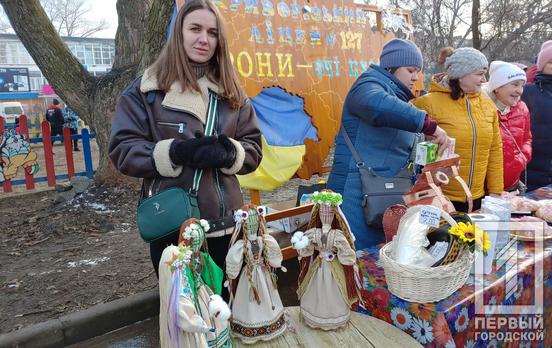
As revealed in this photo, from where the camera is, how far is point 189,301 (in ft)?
4.37

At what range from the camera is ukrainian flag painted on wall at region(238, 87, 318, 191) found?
10.7 feet

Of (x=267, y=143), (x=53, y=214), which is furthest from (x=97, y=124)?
(x=267, y=143)

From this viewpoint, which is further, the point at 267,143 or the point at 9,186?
the point at 9,186

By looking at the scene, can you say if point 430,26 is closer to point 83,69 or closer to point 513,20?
point 513,20

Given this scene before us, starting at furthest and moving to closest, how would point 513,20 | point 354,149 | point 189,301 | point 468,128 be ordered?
point 513,20 → point 468,128 → point 354,149 → point 189,301

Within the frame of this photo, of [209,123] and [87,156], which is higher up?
[209,123]

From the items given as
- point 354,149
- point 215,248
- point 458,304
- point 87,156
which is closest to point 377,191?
point 354,149

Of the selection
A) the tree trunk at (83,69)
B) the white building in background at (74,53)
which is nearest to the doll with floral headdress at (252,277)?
the tree trunk at (83,69)

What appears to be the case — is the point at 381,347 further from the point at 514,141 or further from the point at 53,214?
the point at 53,214

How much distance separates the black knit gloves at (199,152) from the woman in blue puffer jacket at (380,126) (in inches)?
40.6

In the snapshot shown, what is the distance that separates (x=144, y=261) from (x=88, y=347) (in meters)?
1.16

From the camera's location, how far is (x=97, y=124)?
5863 millimetres

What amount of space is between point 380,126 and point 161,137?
125 cm

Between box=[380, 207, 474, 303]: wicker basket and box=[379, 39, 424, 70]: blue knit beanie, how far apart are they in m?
1.16
